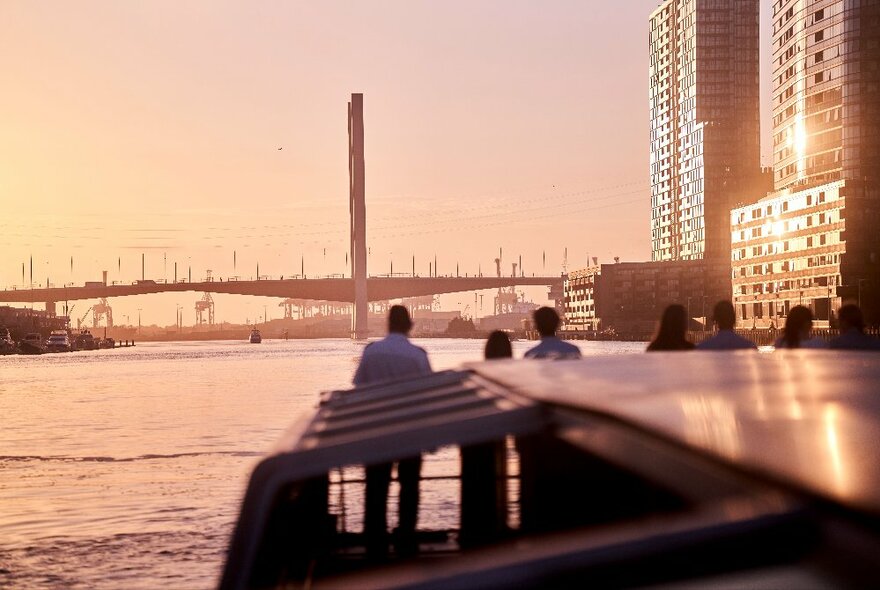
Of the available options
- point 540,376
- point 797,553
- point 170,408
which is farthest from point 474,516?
point 170,408

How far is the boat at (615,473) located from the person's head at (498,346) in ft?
10.4

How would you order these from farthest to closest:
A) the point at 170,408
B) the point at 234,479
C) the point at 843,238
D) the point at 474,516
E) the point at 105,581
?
1. the point at 843,238
2. the point at 170,408
3. the point at 234,479
4. the point at 105,581
5. the point at 474,516

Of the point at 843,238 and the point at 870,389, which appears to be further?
the point at 843,238

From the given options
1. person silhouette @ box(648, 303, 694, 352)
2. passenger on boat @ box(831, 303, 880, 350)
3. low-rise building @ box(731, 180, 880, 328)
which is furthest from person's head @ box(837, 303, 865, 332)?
low-rise building @ box(731, 180, 880, 328)

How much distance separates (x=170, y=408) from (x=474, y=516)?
1039 inches

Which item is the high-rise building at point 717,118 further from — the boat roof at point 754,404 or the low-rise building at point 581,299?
the boat roof at point 754,404

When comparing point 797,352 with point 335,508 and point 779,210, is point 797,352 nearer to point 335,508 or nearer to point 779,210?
point 335,508

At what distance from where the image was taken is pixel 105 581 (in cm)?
924

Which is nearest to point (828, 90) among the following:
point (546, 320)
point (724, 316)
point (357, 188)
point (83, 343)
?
point (357, 188)

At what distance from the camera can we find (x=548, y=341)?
7984 millimetres

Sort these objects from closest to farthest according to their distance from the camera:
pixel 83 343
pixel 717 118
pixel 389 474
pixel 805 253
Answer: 1. pixel 389 474
2. pixel 805 253
3. pixel 83 343
4. pixel 717 118

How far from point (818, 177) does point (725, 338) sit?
115 metres

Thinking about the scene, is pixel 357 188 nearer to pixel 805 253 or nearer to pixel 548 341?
pixel 805 253

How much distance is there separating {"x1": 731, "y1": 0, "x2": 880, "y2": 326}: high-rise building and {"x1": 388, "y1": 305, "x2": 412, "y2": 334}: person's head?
97105mm
